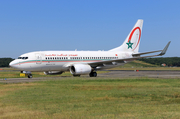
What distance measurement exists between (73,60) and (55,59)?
330 cm

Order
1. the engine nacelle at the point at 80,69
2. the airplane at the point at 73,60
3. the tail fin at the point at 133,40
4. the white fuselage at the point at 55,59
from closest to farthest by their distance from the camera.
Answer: the white fuselage at the point at 55,59 → the airplane at the point at 73,60 → the engine nacelle at the point at 80,69 → the tail fin at the point at 133,40

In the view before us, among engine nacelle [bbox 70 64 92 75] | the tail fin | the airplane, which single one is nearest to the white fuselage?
the airplane

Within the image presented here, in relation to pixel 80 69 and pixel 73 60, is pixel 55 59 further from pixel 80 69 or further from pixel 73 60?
pixel 80 69

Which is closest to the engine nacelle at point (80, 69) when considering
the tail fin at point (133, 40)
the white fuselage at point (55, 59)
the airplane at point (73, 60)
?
the airplane at point (73, 60)

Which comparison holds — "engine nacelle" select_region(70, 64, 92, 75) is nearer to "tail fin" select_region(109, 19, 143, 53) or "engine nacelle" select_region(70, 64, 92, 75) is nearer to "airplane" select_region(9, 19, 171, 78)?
"airplane" select_region(9, 19, 171, 78)

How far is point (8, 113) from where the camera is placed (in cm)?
1118

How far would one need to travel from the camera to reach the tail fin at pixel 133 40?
155ft

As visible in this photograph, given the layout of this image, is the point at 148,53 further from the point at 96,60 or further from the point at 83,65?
the point at 83,65

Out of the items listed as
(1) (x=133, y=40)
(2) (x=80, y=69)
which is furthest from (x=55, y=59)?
(1) (x=133, y=40)

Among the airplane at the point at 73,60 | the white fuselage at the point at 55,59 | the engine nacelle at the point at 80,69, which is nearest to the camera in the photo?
the white fuselage at the point at 55,59

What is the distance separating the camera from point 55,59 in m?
38.7

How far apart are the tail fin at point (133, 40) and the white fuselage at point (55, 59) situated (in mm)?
4660

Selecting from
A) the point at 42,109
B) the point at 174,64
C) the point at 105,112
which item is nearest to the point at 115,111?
the point at 105,112

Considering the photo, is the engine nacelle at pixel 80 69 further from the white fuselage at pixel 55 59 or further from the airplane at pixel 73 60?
the white fuselage at pixel 55 59
